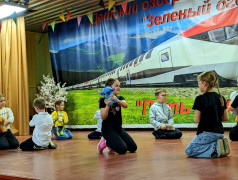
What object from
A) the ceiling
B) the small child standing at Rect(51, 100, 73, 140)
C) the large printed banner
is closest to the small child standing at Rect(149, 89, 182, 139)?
the large printed banner

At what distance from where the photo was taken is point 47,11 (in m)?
8.67

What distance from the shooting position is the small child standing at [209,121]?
3555mm

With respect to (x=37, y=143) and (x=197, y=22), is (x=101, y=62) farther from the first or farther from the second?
(x=37, y=143)

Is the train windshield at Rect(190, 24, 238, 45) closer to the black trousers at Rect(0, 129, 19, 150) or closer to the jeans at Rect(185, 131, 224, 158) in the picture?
the jeans at Rect(185, 131, 224, 158)

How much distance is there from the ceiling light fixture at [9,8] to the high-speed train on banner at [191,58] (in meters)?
2.67

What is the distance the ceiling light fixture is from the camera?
750 cm

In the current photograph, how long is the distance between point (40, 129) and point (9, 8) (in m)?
4.00

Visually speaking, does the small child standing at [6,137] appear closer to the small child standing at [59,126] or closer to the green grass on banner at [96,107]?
the small child standing at [59,126]

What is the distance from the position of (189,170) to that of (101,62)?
6.20 meters

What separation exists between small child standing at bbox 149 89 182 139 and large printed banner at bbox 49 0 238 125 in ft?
4.56

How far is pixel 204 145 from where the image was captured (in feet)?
11.9

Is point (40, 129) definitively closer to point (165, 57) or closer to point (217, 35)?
point (165, 57)

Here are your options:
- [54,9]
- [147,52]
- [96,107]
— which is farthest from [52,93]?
[147,52]

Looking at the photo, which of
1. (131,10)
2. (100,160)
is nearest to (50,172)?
(100,160)
